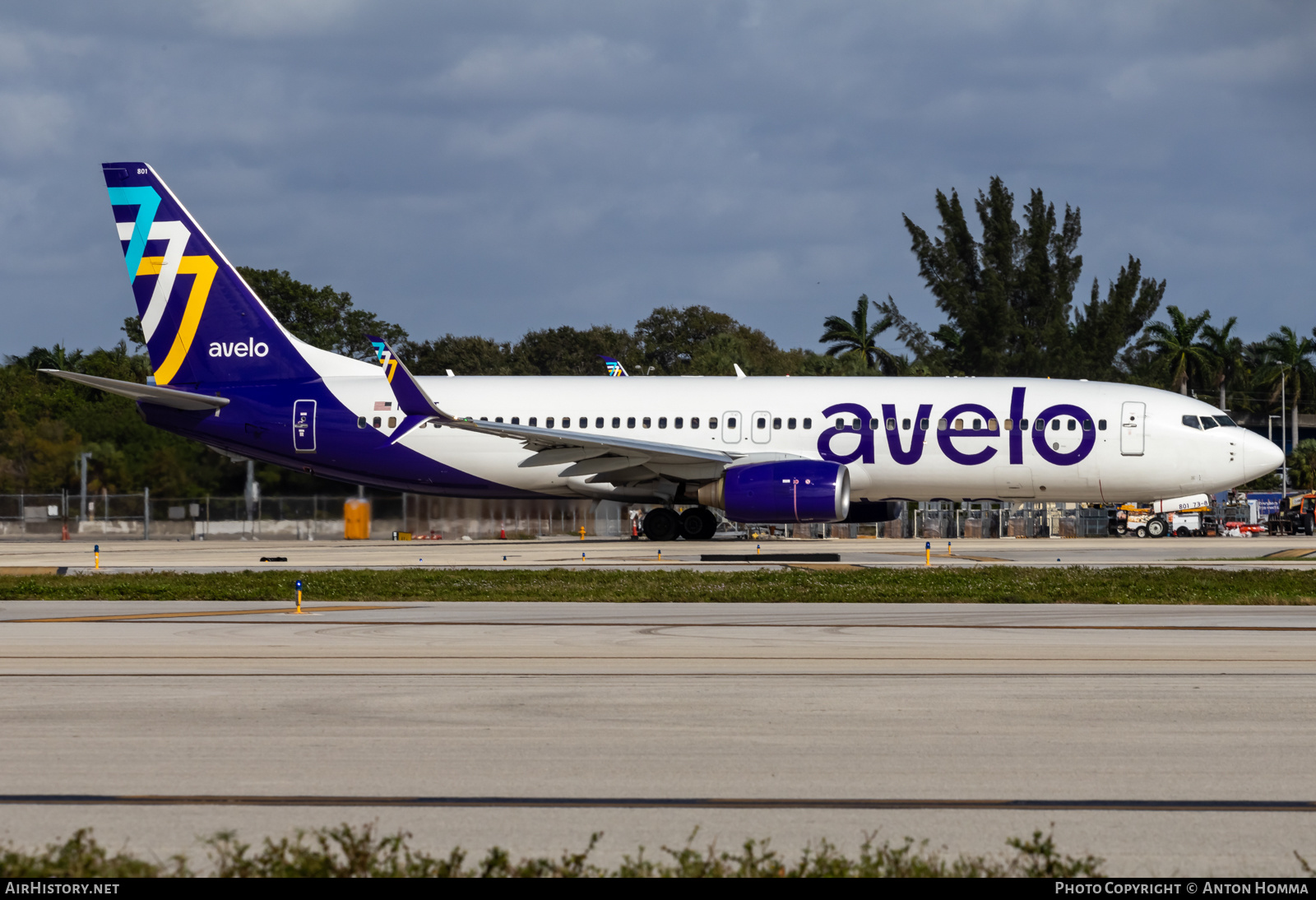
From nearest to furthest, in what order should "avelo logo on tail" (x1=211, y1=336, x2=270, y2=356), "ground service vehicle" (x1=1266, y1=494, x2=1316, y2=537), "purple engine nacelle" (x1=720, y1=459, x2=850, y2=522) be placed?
"purple engine nacelle" (x1=720, y1=459, x2=850, y2=522), "avelo logo on tail" (x1=211, y1=336, x2=270, y2=356), "ground service vehicle" (x1=1266, y1=494, x2=1316, y2=537)

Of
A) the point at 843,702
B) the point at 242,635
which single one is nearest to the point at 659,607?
the point at 242,635

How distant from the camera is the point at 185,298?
32000mm

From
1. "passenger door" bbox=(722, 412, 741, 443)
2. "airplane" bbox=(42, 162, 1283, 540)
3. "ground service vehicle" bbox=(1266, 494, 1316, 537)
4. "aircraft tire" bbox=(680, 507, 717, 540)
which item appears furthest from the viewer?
"ground service vehicle" bbox=(1266, 494, 1316, 537)

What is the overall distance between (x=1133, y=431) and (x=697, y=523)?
401 inches

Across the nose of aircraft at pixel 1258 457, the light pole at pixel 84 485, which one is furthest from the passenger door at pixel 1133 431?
the light pole at pixel 84 485

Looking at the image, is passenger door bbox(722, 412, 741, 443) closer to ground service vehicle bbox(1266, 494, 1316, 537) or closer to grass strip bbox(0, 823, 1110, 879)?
grass strip bbox(0, 823, 1110, 879)

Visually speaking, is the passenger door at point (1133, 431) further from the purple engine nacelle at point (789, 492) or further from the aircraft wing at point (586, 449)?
the aircraft wing at point (586, 449)

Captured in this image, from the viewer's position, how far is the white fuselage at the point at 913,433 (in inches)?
1179

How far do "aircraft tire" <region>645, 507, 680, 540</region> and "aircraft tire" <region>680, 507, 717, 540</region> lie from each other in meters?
0.19

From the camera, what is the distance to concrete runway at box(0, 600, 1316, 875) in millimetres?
6105

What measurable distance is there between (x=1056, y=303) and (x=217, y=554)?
57637mm

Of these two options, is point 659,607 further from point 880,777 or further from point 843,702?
point 880,777

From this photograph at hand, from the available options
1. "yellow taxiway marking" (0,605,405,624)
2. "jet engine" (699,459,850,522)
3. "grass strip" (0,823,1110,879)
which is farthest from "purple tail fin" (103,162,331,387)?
"grass strip" (0,823,1110,879)

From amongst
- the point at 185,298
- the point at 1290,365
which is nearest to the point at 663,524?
the point at 185,298
